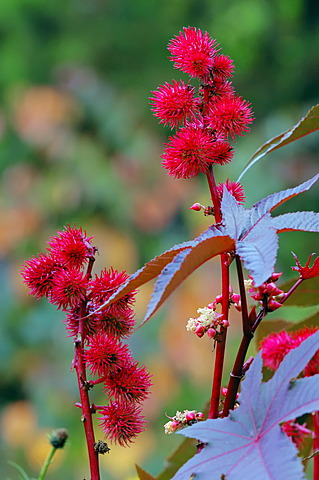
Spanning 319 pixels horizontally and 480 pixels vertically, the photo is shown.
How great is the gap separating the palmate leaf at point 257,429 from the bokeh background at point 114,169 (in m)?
1.75

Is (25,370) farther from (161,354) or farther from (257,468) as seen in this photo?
(257,468)

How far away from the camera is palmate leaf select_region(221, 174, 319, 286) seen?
0.98 feet

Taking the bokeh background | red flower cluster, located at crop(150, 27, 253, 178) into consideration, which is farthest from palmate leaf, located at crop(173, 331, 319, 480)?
the bokeh background

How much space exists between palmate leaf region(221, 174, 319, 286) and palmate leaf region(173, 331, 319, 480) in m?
0.05

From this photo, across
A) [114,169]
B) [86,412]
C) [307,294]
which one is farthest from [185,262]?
[114,169]

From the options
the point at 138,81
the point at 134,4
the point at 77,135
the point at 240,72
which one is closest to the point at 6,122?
the point at 77,135

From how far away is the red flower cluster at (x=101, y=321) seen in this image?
14.5 inches

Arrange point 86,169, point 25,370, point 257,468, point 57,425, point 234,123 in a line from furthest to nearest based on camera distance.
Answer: point 86,169 → point 25,370 → point 57,425 → point 234,123 → point 257,468

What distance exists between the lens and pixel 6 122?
3.40m

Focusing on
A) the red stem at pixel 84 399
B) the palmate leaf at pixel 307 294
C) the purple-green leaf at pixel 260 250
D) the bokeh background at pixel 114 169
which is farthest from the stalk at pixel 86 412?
the bokeh background at pixel 114 169

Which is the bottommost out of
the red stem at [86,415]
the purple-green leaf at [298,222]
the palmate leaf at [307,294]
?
the red stem at [86,415]

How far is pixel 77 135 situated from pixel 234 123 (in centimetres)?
304

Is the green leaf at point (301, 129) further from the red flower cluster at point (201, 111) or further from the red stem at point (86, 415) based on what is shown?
the red stem at point (86, 415)

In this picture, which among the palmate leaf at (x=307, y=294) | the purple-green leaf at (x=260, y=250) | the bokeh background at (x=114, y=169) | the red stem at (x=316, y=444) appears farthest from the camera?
the bokeh background at (x=114, y=169)
